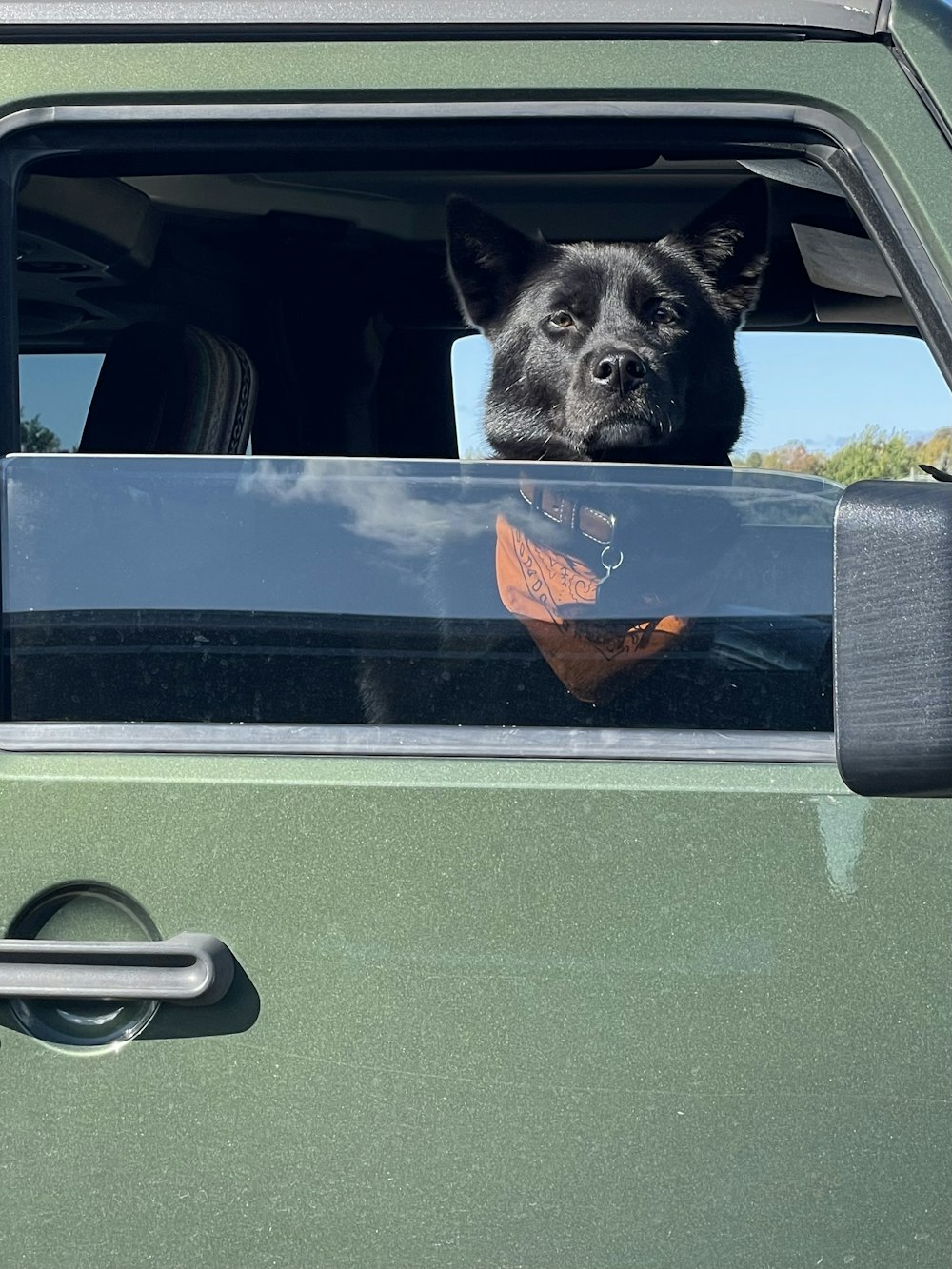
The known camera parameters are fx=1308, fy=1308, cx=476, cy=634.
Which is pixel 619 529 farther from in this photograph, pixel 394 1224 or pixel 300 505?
pixel 394 1224

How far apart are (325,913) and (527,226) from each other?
1.64 meters

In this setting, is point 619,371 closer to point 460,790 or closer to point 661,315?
point 661,315

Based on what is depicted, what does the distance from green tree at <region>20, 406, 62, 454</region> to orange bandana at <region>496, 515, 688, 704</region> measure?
0.51 meters

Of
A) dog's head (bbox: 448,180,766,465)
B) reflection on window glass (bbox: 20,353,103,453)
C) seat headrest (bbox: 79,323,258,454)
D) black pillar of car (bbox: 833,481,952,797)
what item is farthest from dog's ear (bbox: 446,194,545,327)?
black pillar of car (bbox: 833,481,952,797)

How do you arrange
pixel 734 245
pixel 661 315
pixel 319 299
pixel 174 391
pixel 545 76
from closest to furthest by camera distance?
pixel 545 76, pixel 174 391, pixel 734 245, pixel 319 299, pixel 661 315

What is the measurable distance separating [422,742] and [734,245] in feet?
4.57

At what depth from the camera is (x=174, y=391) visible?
1.99 meters

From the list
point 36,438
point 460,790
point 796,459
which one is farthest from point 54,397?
point 796,459

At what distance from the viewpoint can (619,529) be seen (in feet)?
4.28

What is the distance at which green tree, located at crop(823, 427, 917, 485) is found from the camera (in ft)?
4.79

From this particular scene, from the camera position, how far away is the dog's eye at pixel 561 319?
280 cm

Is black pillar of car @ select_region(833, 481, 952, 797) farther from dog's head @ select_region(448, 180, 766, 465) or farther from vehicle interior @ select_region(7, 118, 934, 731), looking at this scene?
dog's head @ select_region(448, 180, 766, 465)

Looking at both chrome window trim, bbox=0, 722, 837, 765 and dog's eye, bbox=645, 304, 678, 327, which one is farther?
dog's eye, bbox=645, 304, 678, 327

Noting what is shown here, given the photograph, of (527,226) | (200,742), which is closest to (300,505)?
(200,742)
